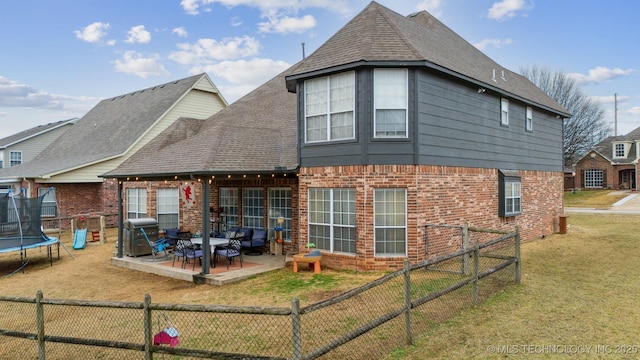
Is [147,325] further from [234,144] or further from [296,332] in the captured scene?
[234,144]

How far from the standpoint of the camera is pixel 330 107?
38.2ft

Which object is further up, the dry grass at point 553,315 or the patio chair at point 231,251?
the patio chair at point 231,251

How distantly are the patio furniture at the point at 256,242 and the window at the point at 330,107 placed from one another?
3.97 metres

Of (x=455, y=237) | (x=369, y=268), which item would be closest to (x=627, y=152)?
(x=455, y=237)

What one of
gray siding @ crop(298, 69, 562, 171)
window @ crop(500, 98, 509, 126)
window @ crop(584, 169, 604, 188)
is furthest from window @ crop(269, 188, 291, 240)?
window @ crop(584, 169, 604, 188)

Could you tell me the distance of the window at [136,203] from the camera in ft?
62.0

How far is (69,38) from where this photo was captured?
2617 centimetres

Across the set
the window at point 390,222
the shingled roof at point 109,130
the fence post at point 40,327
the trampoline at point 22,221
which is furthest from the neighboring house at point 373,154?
the shingled roof at point 109,130

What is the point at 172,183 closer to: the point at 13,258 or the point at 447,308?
the point at 13,258

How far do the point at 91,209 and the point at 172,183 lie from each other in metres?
8.69

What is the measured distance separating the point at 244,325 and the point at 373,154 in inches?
227

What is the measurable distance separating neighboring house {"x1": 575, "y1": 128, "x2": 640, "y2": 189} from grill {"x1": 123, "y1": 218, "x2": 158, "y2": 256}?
153ft

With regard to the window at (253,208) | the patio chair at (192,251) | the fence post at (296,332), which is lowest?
the patio chair at (192,251)

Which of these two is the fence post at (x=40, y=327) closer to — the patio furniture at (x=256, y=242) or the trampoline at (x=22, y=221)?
the patio furniture at (x=256, y=242)
